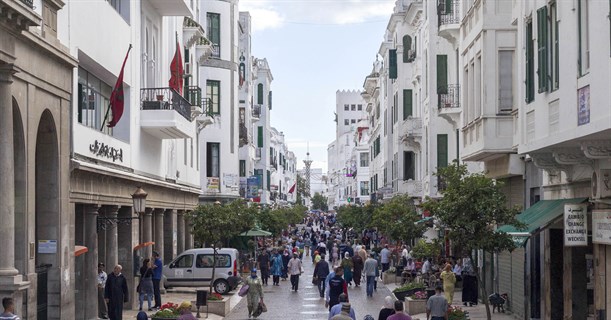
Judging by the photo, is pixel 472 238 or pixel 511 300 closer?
pixel 472 238

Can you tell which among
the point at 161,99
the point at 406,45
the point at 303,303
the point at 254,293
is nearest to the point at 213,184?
the point at 406,45

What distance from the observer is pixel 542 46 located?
21.1 metres

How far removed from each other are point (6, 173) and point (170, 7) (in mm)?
20190

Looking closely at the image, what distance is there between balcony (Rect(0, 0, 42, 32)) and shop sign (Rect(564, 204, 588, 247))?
10.3m

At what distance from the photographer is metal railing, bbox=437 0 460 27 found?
3828cm

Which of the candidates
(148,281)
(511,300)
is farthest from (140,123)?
(511,300)

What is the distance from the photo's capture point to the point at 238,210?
38312 millimetres

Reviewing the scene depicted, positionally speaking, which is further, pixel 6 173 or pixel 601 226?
pixel 601 226

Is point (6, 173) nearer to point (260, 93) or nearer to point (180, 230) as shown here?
point (180, 230)

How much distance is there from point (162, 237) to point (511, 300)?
1493cm

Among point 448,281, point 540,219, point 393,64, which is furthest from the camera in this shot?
point 393,64

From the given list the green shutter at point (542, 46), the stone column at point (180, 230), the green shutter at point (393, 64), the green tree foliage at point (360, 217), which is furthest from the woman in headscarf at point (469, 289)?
the green tree foliage at point (360, 217)

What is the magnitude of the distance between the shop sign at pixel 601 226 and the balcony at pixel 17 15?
10362 millimetres

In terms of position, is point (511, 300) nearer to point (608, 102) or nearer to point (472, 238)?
point (472, 238)
